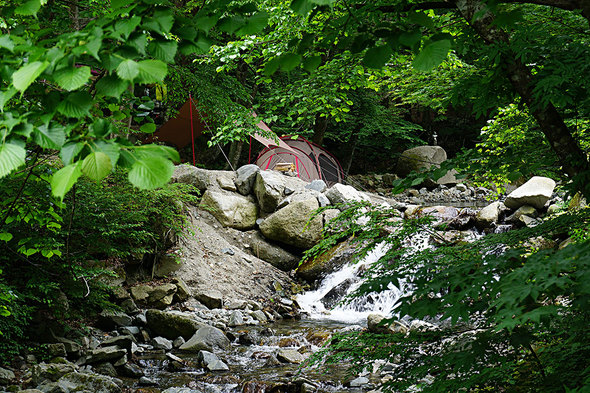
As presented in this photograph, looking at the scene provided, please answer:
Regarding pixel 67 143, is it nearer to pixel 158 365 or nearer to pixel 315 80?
pixel 315 80

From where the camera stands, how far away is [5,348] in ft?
12.2

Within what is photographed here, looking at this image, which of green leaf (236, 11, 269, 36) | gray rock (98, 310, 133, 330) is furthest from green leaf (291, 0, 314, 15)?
gray rock (98, 310, 133, 330)

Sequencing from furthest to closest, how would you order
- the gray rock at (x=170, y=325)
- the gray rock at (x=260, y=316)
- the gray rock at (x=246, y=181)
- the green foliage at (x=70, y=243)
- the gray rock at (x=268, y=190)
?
the gray rock at (x=246, y=181) < the gray rock at (x=268, y=190) < the gray rock at (x=260, y=316) < the gray rock at (x=170, y=325) < the green foliage at (x=70, y=243)

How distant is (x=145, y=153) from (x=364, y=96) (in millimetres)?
15213

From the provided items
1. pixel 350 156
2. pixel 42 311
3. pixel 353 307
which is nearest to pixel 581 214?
pixel 42 311

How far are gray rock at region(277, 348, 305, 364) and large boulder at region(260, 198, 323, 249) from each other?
360 centimetres

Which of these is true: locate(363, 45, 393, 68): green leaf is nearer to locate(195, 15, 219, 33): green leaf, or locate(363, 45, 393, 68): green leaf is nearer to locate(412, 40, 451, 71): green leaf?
locate(412, 40, 451, 71): green leaf

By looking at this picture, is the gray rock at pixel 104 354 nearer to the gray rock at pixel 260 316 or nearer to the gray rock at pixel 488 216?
the gray rock at pixel 260 316

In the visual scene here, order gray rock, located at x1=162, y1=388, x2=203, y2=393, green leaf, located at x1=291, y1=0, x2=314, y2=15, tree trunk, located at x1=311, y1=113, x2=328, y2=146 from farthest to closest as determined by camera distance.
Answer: tree trunk, located at x1=311, y1=113, x2=328, y2=146 → gray rock, located at x1=162, y1=388, x2=203, y2=393 → green leaf, located at x1=291, y1=0, x2=314, y2=15

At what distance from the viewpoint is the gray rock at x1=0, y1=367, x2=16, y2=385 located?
3.51 meters

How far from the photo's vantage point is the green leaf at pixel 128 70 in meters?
0.91

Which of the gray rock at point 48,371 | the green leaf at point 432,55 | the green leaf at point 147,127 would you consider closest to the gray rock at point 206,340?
the gray rock at point 48,371

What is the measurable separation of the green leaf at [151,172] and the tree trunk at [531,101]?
1678 mm

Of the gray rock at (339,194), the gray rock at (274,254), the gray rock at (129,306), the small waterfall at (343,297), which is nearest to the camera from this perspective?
the gray rock at (129,306)
